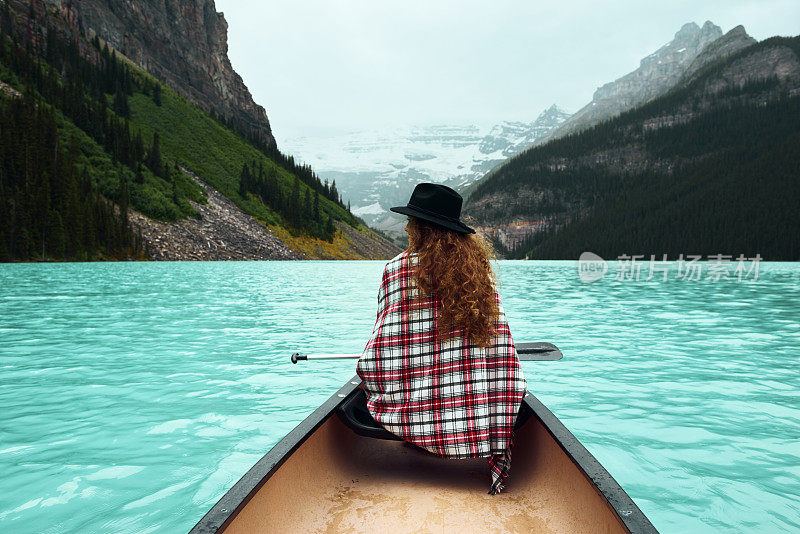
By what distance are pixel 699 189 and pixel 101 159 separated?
541 ft

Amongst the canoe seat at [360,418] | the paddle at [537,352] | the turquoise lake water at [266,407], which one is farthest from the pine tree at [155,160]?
the canoe seat at [360,418]

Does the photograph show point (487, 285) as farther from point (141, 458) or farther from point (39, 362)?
point (39, 362)

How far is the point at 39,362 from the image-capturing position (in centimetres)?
1045

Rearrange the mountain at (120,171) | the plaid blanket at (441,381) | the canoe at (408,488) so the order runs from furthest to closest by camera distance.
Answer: the mountain at (120,171)
the plaid blanket at (441,381)
the canoe at (408,488)

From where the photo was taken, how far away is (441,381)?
3.41 m

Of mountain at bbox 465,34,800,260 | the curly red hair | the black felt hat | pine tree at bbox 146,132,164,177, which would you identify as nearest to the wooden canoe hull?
the curly red hair

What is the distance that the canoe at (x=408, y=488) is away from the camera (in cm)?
267

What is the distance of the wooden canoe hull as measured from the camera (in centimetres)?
268

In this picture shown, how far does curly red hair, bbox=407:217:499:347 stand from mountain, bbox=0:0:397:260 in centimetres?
6789

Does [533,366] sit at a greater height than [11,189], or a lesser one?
lesser

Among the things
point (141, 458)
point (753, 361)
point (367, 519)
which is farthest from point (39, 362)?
point (753, 361)

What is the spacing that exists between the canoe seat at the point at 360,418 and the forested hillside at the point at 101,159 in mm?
66748

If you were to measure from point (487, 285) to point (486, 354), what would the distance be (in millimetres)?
519

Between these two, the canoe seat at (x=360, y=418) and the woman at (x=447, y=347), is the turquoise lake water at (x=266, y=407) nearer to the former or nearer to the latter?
the canoe seat at (x=360, y=418)
